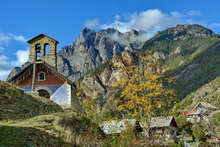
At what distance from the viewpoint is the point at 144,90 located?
15461 millimetres

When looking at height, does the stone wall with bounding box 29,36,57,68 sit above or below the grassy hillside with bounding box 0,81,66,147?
above

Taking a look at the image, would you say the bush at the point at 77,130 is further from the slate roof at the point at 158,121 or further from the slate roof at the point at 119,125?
the slate roof at the point at 158,121

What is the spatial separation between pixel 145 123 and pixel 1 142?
7.70m

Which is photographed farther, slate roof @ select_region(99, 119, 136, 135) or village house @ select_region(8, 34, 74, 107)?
village house @ select_region(8, 34, 74, 107)

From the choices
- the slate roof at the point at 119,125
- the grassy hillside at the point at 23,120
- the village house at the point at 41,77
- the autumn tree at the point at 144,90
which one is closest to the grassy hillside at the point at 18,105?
the grassy hillside at the point at 23,120

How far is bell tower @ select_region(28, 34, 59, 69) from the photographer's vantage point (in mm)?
33906

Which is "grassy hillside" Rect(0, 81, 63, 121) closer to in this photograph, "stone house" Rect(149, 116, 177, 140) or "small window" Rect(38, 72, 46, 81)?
"stone house" Rect(149, 116, 177, 140)

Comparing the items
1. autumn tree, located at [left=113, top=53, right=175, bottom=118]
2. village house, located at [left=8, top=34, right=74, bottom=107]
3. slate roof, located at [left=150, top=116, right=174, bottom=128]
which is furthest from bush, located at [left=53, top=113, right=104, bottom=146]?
village house, located at [left=8, top=34, right=74, bottom=107]

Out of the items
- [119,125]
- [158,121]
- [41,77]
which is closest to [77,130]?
[119,125]

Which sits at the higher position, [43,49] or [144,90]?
[43,49]

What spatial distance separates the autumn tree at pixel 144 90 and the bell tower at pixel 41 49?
62.1 ft

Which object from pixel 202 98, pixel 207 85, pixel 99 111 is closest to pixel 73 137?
pixel 99 111

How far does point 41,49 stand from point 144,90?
21310 millimetres

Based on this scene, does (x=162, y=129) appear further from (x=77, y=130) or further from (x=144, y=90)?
(x=77, y=130)
